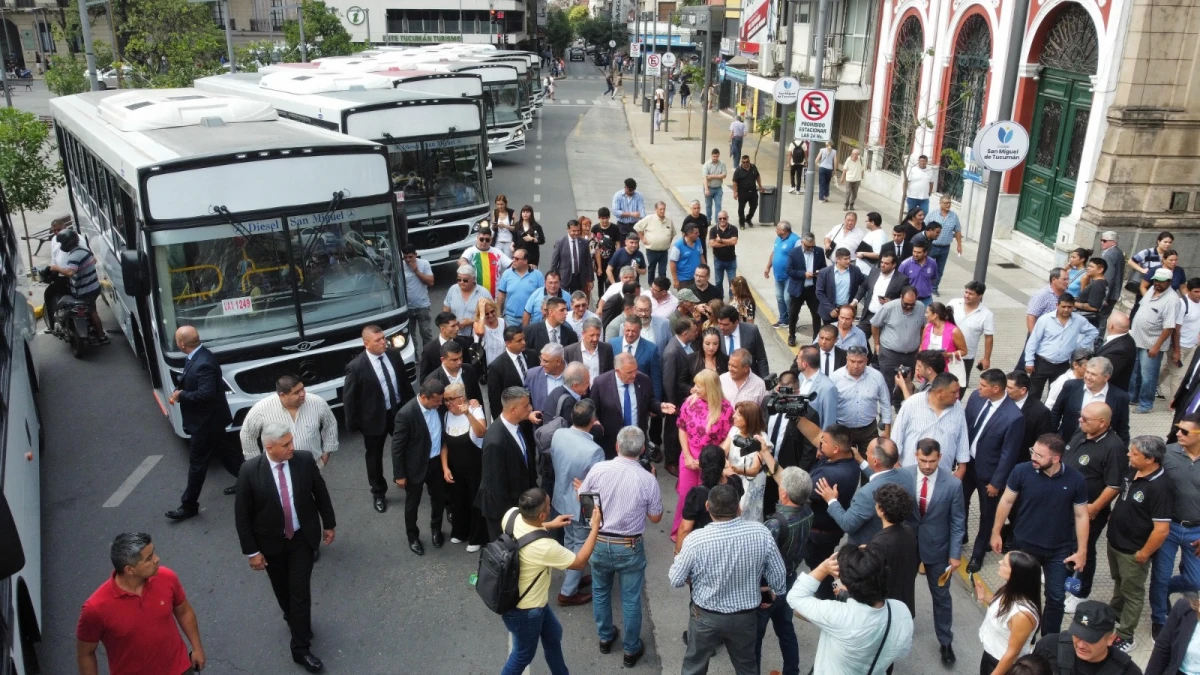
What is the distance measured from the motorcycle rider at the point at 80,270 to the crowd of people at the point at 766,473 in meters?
5.51

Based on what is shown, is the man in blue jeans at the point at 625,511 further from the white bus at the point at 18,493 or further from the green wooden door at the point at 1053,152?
the green wooden door at the point at 1053,152

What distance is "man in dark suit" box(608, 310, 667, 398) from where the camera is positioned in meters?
8.29

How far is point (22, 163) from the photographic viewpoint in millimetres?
16422

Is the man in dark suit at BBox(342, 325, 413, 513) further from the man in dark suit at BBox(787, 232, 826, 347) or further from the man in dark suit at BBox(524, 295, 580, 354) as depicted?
the man in dark suit at BBox(787, 232, 826, 347)

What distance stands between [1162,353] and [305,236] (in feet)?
29.9

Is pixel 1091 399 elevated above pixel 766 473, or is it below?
above

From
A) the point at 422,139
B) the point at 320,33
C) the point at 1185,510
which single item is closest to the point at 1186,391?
the point at 1185,510

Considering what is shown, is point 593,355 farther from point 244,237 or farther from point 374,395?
point 244,237

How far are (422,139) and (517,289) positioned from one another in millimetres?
4930

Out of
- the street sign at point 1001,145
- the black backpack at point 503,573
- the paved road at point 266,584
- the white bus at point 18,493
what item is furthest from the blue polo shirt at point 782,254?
the white bus at point 18,493

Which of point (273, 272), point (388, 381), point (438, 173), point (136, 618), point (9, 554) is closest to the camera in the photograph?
point (9, 554)

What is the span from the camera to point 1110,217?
555 inches

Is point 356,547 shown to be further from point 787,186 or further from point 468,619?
point 787,186

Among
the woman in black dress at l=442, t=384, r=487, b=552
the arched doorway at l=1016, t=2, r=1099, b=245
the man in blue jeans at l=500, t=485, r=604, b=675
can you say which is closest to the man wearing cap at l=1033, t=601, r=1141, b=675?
the man in blue jeans at l=500, t=485, r=604, b=675
